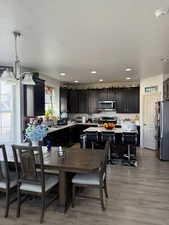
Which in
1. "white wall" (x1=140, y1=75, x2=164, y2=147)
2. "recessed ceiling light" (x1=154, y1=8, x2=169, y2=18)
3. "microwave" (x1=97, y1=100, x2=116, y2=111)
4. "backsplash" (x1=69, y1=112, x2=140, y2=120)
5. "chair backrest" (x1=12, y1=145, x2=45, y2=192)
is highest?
"recessed ceiling light" (x1=154, y1=8, x2=169, y2=18)

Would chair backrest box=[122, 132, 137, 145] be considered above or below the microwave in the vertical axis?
below

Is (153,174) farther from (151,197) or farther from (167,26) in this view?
(167,26)

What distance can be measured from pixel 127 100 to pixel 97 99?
4.36 ft

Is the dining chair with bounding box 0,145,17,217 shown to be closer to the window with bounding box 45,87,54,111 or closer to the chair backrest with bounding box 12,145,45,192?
the chair backrest with bounding box 12,145,45,192

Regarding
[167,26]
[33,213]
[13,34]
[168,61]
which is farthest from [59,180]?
[168,61]

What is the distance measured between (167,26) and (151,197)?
2.72 m

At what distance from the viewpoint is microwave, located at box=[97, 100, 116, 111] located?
7.77 metres

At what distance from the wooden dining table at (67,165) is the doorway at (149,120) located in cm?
412

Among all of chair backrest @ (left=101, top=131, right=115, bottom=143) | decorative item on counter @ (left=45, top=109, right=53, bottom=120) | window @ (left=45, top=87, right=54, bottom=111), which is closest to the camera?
chair backrest @ (left=101, top=131, right=115, bottom=143)

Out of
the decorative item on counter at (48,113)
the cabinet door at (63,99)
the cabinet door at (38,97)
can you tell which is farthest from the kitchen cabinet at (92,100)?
the cabinet door at (38,97)

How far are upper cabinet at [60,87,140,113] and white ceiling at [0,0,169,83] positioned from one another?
3.44m

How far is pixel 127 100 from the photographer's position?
25.0 ft

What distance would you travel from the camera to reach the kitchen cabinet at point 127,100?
24.6ft

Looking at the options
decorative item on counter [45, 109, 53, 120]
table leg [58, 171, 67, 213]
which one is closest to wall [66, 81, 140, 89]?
decorative item on counter [45, 109, 53, 120]
